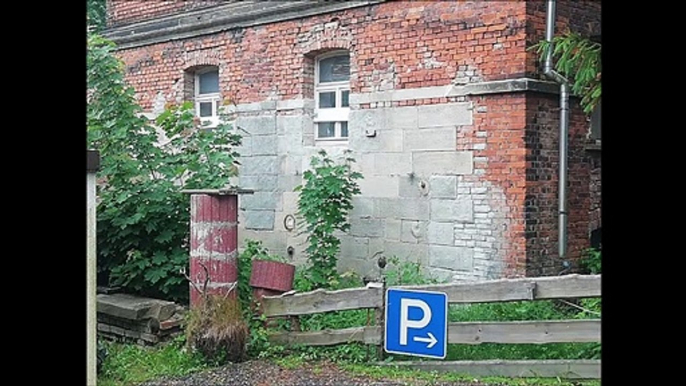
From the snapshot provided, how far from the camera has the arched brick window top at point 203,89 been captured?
10703mm

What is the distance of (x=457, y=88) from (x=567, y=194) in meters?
1.62

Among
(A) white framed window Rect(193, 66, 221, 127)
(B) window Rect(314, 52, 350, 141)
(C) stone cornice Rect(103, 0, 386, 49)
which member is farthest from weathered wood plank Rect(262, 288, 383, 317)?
(A) white framed window Rect(193, 66, 221, 127)

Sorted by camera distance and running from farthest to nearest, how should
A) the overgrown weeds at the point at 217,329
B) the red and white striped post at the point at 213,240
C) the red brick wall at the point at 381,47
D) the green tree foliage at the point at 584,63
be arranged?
the red brick wall at the point at 381,47
the red and white striped post at the point at 213,240
the overgrown weeds at the point at 217,329
the green tree foliage at the point at 584,63

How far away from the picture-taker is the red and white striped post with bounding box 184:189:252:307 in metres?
6.46

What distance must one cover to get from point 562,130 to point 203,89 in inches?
216

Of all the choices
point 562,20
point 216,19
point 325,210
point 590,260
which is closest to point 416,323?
point 325,210

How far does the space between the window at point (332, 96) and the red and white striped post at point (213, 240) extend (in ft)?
9.39

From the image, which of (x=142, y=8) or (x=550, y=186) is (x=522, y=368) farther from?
(x=142, y=8)

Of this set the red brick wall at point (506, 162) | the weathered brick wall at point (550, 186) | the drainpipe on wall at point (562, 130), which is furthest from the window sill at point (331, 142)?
the drainpipe on wall at point (562, 130)

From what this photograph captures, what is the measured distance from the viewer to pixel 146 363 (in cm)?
641

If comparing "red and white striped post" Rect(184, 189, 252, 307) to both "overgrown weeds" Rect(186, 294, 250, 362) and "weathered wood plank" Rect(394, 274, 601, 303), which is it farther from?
"weathered wood plank" Rect(394, 274, 601, 303)

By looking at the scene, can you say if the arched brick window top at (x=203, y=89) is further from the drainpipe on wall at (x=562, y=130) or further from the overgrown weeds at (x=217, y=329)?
the drainpipe on wall at (x=562, y=130)

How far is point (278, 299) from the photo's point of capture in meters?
6.80
